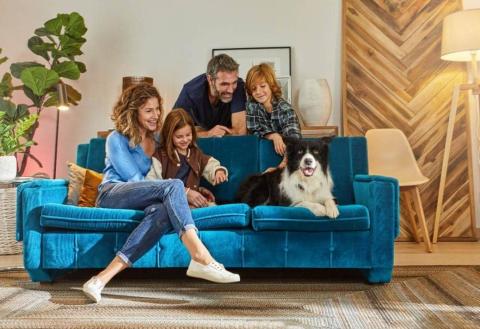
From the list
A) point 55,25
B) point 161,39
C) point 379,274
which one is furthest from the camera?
point 161,39

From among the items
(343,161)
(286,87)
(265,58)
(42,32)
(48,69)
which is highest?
(42,32)

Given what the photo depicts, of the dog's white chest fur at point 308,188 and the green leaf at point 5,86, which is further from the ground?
the green leaf at point 5,86

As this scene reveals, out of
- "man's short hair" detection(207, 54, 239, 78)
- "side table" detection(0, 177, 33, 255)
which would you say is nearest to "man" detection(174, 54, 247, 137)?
"man's short hair" detection(207, 54, 239, 78)

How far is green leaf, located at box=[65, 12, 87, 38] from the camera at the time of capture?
4.06m

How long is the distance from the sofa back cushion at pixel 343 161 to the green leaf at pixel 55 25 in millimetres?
2049

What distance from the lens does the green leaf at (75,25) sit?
4059 millimetres

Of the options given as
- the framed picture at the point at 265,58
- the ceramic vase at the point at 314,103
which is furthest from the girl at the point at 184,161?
the framed picture at the point at 265,58

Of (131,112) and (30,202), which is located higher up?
(131,112)

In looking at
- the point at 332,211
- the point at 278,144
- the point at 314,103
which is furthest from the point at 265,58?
the point at 332,211

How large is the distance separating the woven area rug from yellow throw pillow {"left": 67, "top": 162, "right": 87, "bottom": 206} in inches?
17.0

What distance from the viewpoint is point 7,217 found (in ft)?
11.8

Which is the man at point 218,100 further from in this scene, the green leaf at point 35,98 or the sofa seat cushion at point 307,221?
the green leaf at point 35,98

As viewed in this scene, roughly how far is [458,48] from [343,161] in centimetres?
140

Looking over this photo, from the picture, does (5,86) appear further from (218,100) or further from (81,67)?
(218,100)
